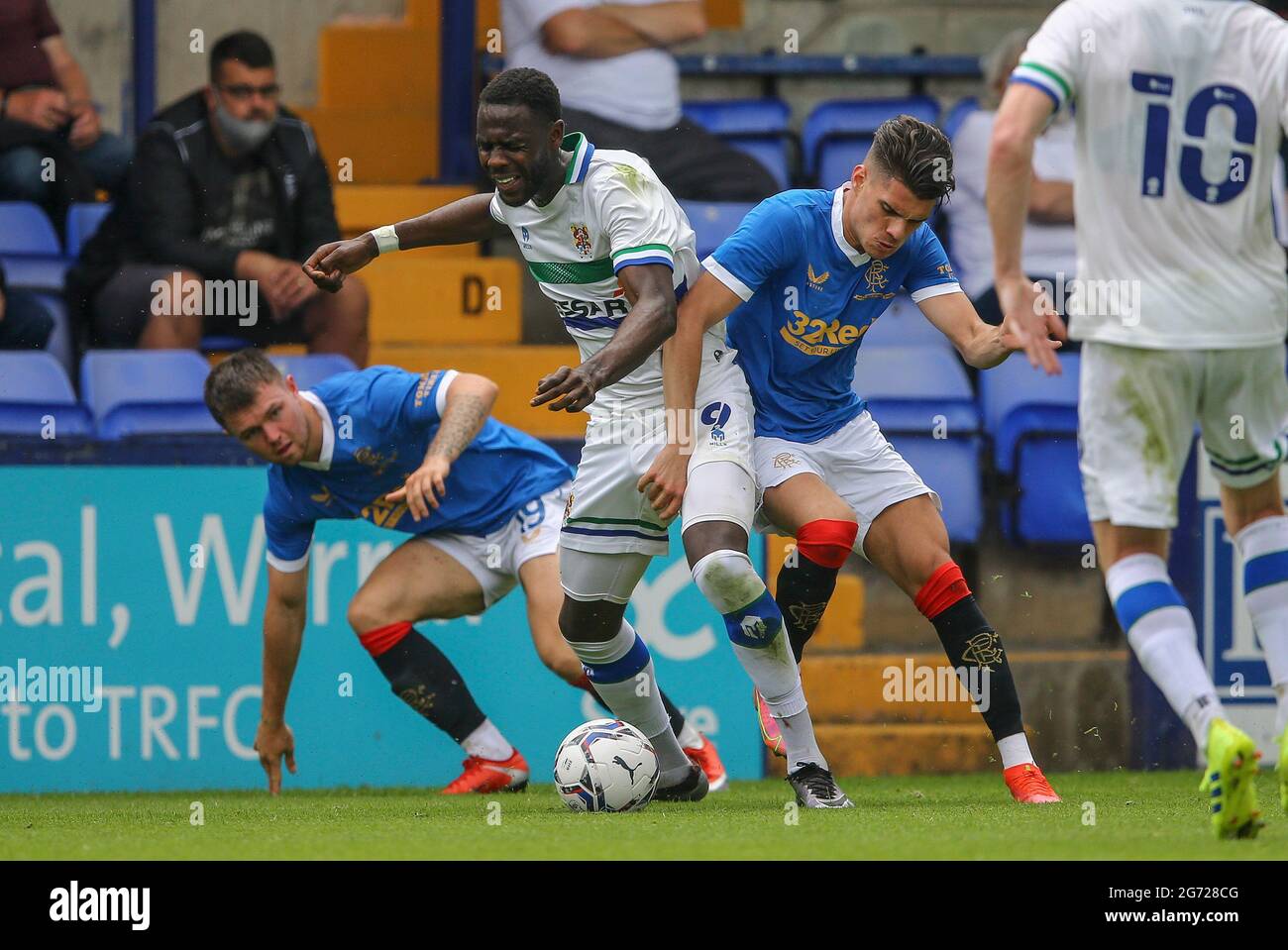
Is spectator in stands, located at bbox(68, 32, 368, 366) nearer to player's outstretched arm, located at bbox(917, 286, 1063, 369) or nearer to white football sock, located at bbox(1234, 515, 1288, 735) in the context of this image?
player's outstretched arm, located at bbox(917, 286, 1063, 369)

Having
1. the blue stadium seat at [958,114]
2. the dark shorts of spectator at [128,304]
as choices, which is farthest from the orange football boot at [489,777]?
the blue stadium seat at [958,114]

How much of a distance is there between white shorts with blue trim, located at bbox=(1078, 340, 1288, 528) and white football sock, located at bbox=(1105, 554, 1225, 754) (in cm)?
12

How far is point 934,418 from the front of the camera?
7.16 meters

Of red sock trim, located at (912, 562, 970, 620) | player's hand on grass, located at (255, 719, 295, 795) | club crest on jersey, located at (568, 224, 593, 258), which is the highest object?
club crest on jersey, located at (568, 224, 593, 258)

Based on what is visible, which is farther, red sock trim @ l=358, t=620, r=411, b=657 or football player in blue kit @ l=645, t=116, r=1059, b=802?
red sock trim @ l=358, t=620, r=411, b=657

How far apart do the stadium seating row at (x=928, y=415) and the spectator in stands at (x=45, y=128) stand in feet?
3.32

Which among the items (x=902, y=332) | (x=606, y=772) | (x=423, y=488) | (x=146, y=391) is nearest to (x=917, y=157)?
(x=423, y=488)

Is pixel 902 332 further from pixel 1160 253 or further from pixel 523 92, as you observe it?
pixel 1160 253

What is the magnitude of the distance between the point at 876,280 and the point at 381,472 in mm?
1852

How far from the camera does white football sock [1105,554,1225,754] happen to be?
3605mm

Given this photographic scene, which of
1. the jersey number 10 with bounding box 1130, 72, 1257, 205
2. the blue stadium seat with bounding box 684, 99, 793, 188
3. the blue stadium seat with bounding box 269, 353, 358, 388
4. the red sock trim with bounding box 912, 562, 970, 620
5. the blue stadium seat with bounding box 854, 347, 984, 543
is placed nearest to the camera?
the jersey number 10 with bounding box 1130, 72, 1257, 205

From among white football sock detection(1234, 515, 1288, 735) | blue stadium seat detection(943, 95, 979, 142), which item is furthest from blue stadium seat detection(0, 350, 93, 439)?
white football sock detection(1234, 515, 1288, 735)

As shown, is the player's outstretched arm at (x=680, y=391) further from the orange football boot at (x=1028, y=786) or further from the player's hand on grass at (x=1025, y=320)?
the orange football boot at (x=1028, y=786)

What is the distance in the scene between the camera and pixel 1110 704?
6.86 meters
